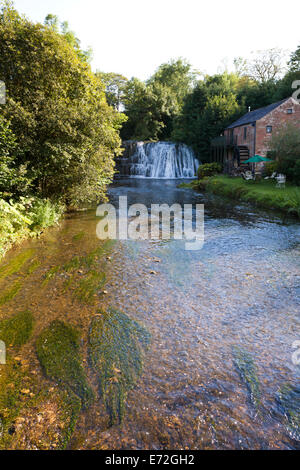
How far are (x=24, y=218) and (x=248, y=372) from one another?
21.8 feet

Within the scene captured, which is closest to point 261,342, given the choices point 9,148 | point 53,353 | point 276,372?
point 276,372

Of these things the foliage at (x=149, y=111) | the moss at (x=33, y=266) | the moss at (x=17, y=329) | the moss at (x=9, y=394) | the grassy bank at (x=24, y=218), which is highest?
the foliage at (x=149, y=111)

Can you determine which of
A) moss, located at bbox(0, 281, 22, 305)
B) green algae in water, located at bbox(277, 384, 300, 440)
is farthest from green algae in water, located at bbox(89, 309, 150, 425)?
moss, located at bbox(0, 281, 22, 305)

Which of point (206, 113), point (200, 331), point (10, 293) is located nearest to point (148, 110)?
point (206, 113)

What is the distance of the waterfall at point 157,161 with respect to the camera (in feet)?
127

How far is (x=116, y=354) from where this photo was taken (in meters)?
4.44

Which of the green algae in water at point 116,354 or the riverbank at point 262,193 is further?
the riverbank at point 262,193

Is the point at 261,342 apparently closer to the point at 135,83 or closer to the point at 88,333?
the point at 88,333

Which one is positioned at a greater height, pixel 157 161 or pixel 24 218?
pixel 157 161

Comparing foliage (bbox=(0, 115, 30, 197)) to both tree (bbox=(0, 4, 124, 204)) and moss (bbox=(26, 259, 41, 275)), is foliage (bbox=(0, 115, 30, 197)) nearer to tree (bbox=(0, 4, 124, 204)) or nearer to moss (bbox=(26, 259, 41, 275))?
tree (bbox=(0, 4, 124, 204))

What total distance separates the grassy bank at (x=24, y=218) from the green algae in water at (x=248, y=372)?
6084 millimetres

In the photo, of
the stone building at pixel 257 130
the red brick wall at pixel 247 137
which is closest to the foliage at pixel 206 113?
the stone building at pixel 257 130

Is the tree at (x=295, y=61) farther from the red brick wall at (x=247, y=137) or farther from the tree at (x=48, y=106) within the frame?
the tree at (x=48, y=106)

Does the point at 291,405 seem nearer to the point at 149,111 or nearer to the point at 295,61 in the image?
the point at 295,61
